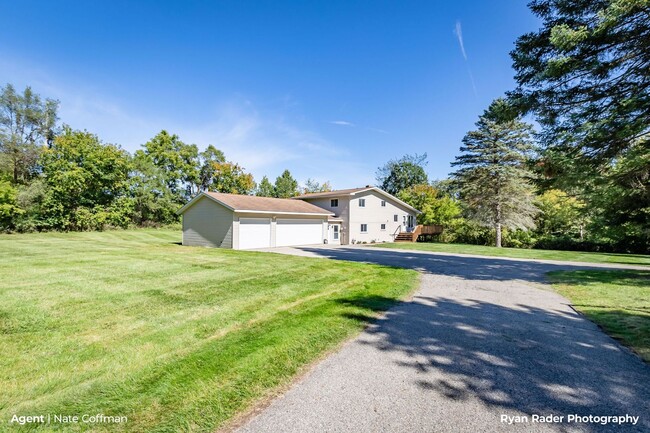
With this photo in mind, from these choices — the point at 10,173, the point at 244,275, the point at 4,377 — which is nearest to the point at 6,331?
the point at 4,377

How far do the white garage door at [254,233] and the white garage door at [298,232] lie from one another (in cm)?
79

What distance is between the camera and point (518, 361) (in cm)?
329

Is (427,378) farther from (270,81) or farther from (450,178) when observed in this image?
(450,178)

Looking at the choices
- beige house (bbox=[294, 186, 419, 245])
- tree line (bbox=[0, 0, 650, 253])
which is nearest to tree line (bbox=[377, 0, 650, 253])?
tree line (bbox=[0, 0, 650, 253])

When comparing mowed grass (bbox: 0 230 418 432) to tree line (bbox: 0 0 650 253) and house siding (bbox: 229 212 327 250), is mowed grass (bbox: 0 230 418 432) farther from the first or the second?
house siding (bbox: 229 212 327 250)

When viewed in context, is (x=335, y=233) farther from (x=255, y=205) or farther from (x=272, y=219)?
(x=255, y=205)

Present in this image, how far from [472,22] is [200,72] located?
42.4 ft

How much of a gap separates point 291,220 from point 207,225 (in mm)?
5666

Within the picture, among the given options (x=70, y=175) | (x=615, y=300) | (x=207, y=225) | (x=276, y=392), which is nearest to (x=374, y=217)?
(x=207, y=225)

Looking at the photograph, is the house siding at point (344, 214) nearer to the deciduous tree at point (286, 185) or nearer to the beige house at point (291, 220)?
the beige house at point (291, 220)

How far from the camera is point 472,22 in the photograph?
1088cm

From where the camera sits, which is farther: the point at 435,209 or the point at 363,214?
the point at 435,209

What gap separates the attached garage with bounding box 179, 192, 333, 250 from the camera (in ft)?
56.2

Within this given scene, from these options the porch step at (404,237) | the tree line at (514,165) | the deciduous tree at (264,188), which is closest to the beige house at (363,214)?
the porch step at (404,237)
